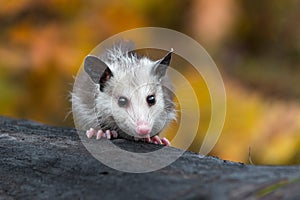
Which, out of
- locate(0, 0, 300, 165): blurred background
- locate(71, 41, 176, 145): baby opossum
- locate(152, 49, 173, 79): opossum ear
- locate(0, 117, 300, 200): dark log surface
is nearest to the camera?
locate(0, 117, 300, 200): dark log surface

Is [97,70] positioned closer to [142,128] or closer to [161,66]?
[161,66]

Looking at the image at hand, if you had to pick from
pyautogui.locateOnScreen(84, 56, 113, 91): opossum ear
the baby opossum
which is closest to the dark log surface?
the baby opossum

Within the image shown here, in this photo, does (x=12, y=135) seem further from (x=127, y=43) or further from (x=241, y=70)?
(x=241, y=70)

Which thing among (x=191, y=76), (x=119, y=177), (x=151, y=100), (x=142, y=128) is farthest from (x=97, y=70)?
(x=191, y=76)

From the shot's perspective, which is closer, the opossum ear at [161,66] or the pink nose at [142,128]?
the pink nose at [142,128]

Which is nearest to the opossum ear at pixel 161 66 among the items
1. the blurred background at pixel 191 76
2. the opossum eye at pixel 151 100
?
the opossum eye at pixel 151 100

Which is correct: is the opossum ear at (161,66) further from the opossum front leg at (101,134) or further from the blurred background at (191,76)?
the blurred background at (191,76)

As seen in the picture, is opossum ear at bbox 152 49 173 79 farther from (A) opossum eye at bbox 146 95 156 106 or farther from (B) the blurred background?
(B) the blurred background
